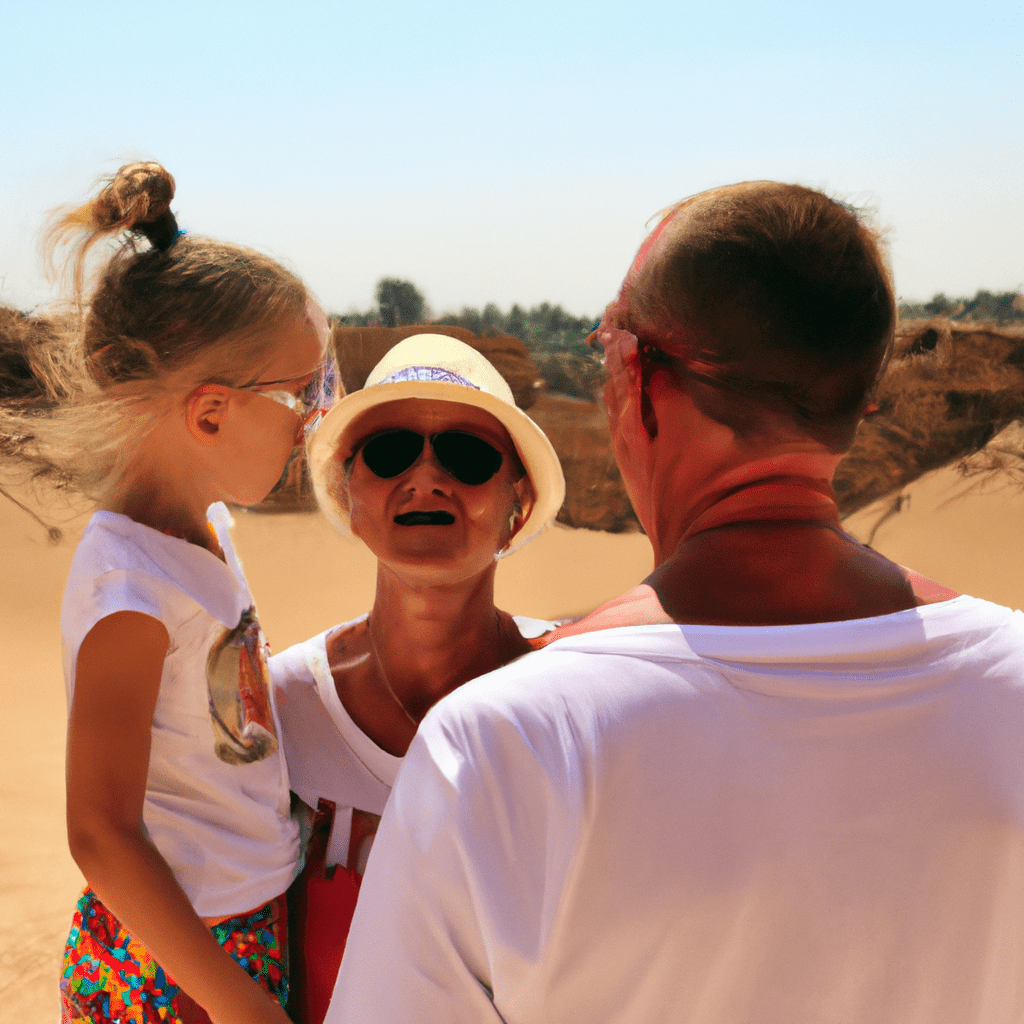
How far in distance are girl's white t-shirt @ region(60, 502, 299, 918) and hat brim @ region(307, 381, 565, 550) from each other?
496mm

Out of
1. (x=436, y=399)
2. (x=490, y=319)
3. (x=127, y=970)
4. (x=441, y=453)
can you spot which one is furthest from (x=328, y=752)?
(x=490, y=319)

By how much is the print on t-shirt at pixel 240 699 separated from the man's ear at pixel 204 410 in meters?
0.36

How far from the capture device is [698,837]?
807 millimetres

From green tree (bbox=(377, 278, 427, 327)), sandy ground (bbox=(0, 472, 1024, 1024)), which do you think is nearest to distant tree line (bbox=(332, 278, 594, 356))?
green tree (bbox=(377, 278, 427, 327))

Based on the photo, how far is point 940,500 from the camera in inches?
645

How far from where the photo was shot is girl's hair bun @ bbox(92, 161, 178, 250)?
1.67 meters

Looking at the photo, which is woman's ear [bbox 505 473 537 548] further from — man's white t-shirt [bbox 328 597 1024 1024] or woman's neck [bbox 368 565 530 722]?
man's white t-shirt [bbox 328 597 1024 1024]

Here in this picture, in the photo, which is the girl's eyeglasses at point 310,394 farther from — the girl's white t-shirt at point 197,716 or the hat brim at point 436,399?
the girl's white t-shirt at point 197,716

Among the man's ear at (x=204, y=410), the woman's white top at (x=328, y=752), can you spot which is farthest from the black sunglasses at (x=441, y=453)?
the woman's white top at (x=328, y=752)

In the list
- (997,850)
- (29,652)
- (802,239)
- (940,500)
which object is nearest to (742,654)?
(997,850)

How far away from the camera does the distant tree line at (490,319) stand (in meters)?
15.7

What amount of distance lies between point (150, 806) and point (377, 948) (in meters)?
0.89

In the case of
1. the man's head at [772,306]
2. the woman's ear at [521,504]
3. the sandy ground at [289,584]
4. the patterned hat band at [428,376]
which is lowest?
the sandy ground at [289,584]

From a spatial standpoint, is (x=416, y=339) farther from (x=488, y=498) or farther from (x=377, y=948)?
(x=377, y=948)
